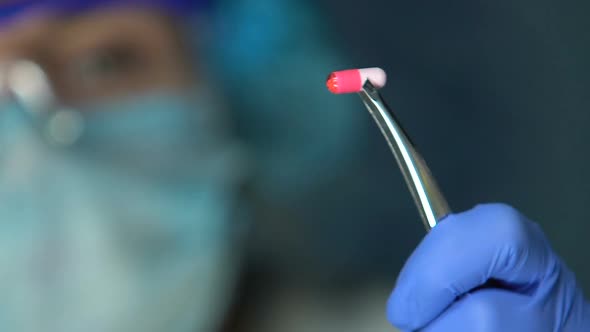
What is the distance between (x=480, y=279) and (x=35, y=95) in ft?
2.12

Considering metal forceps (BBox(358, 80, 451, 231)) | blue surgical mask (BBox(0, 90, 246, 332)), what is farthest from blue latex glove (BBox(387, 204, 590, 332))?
blue surgical mask (BBox(0, 90, 246, 332))

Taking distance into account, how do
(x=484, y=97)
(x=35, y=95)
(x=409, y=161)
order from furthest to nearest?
1. (x=484, y=97)
2. (x=35, y=95)
3. (x=409, y=161)

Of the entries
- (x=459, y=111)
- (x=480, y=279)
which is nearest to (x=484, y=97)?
(x=459, y=111)

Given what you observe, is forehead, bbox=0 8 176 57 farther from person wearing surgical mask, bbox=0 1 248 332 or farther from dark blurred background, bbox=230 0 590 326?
dark blurred background, bbox=230 0 590 326

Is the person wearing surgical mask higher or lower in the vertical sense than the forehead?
lower

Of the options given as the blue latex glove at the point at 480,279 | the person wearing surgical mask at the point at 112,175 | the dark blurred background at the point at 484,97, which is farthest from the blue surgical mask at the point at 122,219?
the blue latex glove at the point at 480,279

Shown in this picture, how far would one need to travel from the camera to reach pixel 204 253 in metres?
0.98

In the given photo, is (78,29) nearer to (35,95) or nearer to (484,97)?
(35,95)

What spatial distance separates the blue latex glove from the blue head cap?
589 millimetres

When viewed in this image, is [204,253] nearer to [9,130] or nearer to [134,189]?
[134,189]

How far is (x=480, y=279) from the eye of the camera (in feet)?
1.76

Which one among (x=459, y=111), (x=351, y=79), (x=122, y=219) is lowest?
(x=122, y=219)

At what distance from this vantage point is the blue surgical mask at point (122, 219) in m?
0.89

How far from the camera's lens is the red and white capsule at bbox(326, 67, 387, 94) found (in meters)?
0.50
